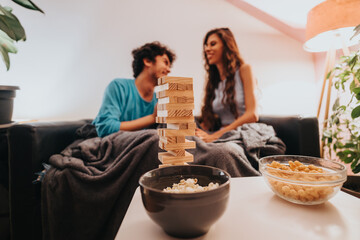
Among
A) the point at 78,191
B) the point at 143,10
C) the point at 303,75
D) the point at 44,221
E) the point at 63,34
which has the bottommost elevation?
the point at 44,221

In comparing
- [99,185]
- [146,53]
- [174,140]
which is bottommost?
[99,185]

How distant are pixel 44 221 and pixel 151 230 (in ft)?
2.48

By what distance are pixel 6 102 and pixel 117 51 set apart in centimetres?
105

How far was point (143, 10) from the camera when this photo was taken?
189 centimetres

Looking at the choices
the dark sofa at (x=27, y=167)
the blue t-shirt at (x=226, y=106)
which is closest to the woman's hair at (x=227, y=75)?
the blue t-shirt at (x=226, y=106)

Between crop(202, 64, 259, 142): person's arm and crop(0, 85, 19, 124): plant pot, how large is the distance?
1092 mm

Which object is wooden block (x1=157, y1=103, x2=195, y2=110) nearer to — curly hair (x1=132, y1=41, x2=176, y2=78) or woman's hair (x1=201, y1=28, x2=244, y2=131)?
woman's hair (x1=201, y1=28, x2=244, y2=131)

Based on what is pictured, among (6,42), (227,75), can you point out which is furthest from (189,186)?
(227,75)

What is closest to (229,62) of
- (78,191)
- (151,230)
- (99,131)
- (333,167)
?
(99,131)

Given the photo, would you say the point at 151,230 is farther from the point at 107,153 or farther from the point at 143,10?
the point at 143,10

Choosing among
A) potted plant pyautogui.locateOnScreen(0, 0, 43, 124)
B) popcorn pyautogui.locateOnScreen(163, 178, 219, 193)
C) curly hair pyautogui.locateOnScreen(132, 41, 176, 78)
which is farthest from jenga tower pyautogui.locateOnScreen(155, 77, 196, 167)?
curly hair pyautogui.locateOnScreen(132, 41, 176, 78)

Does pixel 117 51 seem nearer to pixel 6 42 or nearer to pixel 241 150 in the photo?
pixel 6 42

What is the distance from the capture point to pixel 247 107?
137cm

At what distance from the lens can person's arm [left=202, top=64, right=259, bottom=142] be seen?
4.24 ft
